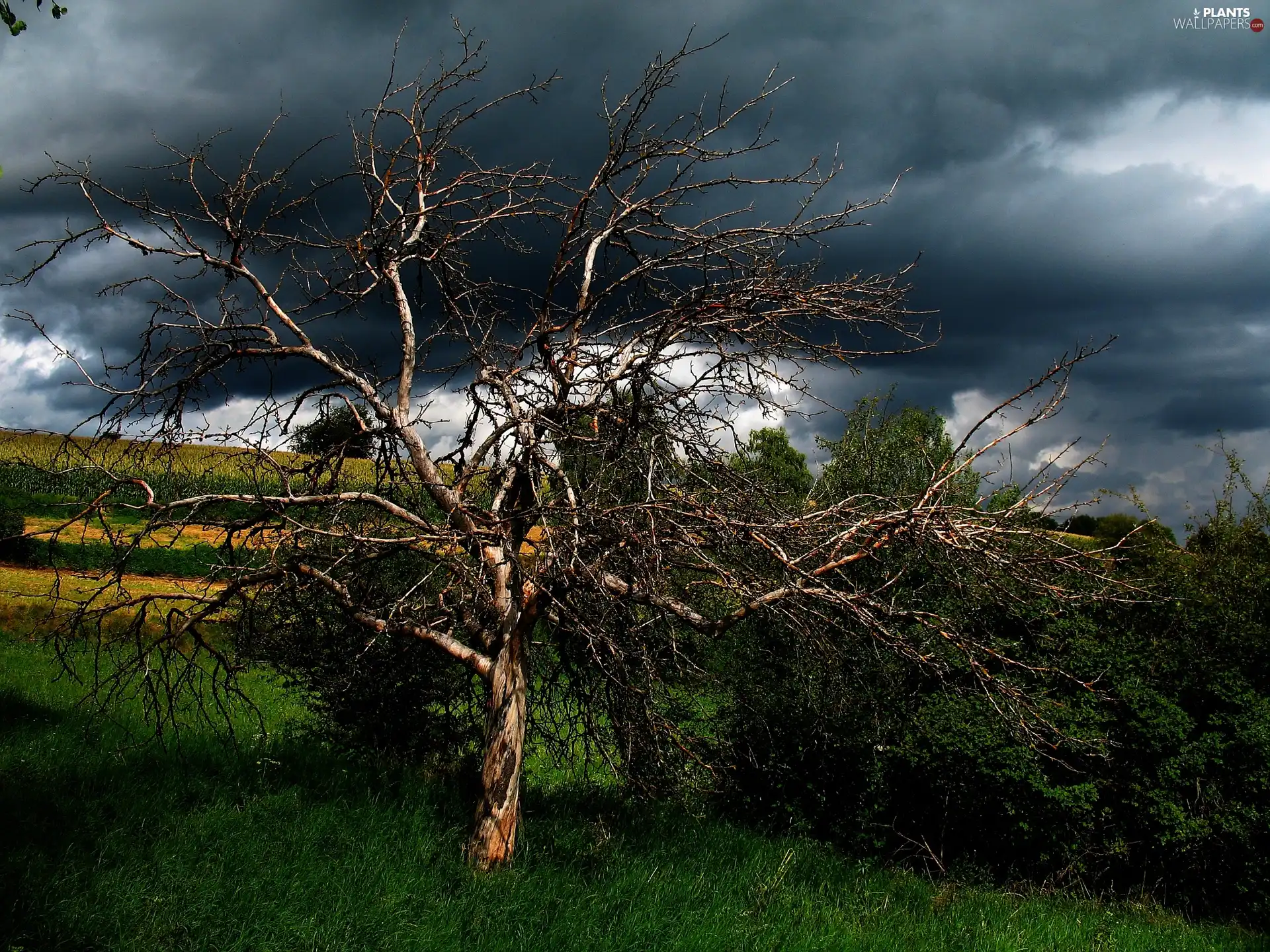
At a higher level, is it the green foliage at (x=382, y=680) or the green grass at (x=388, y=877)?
the green foliage at (x=382, y=680)

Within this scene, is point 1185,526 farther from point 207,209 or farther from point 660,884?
point 207,209

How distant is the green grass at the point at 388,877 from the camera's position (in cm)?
600

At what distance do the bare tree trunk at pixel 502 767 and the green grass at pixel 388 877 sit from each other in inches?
→ 8.5

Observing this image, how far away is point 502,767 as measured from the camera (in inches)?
281

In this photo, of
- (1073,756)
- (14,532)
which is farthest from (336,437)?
(14,532)

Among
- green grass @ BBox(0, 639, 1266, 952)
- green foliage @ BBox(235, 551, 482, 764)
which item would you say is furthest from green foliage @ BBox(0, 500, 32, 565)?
green grass @ BBox(0, 639, 1266, 952)

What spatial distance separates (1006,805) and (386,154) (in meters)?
8.04

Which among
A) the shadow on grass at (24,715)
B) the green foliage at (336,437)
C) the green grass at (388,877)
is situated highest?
the green foliage at (336,437)

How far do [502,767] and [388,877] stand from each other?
1077mm

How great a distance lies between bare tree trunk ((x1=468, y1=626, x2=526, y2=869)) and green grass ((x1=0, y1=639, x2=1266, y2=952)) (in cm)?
22

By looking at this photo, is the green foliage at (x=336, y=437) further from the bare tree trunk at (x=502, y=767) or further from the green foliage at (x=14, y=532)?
the green foliage at (x=14, y=532)

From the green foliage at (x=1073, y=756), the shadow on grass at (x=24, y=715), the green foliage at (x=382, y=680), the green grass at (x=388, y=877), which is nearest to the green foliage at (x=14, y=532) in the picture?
the shadow on grass at (x=24, y=715)

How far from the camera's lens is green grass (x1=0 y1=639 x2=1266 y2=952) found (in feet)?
19.7

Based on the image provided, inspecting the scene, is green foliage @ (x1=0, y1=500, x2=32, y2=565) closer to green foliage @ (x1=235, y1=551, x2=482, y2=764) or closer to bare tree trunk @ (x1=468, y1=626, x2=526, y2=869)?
green foliage @ (x1=235, y1=551, x2=482, y2=764)
